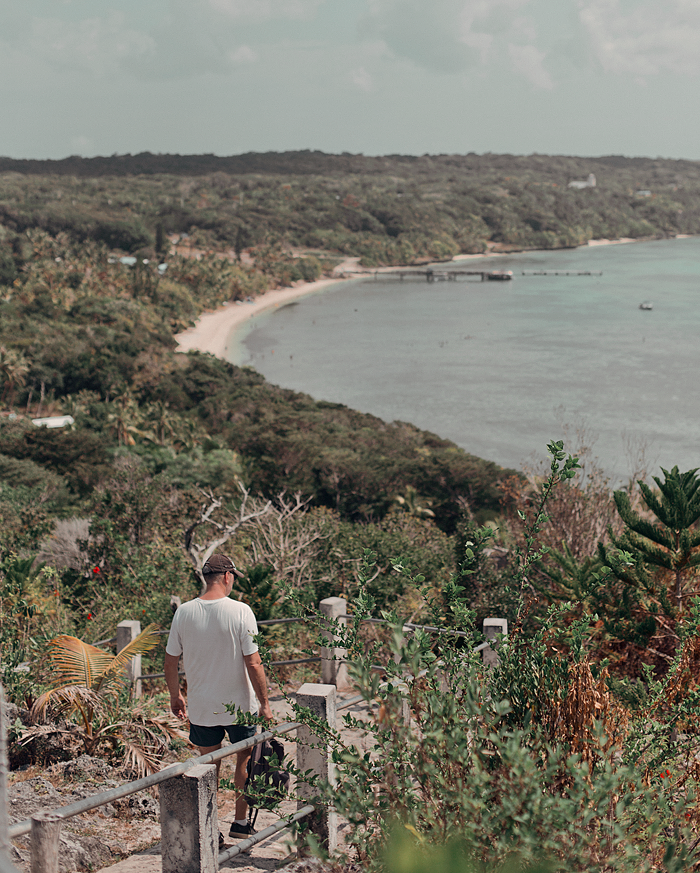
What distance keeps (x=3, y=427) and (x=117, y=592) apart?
2088 centimetres

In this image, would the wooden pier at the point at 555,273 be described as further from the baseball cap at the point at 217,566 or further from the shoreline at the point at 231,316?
the baseball cap at the point at 217,566

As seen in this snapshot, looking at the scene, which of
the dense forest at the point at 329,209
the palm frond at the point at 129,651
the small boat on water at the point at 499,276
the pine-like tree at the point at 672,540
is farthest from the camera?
the dense forest at the point at 329,209

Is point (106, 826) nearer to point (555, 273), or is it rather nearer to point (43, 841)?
point (43, 841)

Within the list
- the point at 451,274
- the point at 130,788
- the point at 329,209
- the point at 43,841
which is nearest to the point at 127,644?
the point at 130,788

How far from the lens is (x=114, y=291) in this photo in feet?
215

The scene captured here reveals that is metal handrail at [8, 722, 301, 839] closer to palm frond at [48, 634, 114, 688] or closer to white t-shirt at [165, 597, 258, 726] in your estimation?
white t-shirt at [165, 597, 258, 726]

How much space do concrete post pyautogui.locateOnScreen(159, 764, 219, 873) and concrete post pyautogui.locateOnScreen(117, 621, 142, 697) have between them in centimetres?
373

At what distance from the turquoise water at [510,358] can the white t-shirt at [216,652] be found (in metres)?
17.6

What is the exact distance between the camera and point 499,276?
100562 mm

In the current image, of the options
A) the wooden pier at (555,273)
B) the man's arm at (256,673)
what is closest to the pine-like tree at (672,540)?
the man's arm at (256,673)

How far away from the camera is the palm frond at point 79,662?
5500mm

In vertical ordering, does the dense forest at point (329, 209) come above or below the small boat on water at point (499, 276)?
above

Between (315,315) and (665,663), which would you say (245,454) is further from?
(315,315)

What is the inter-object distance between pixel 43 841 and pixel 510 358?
184 feet
